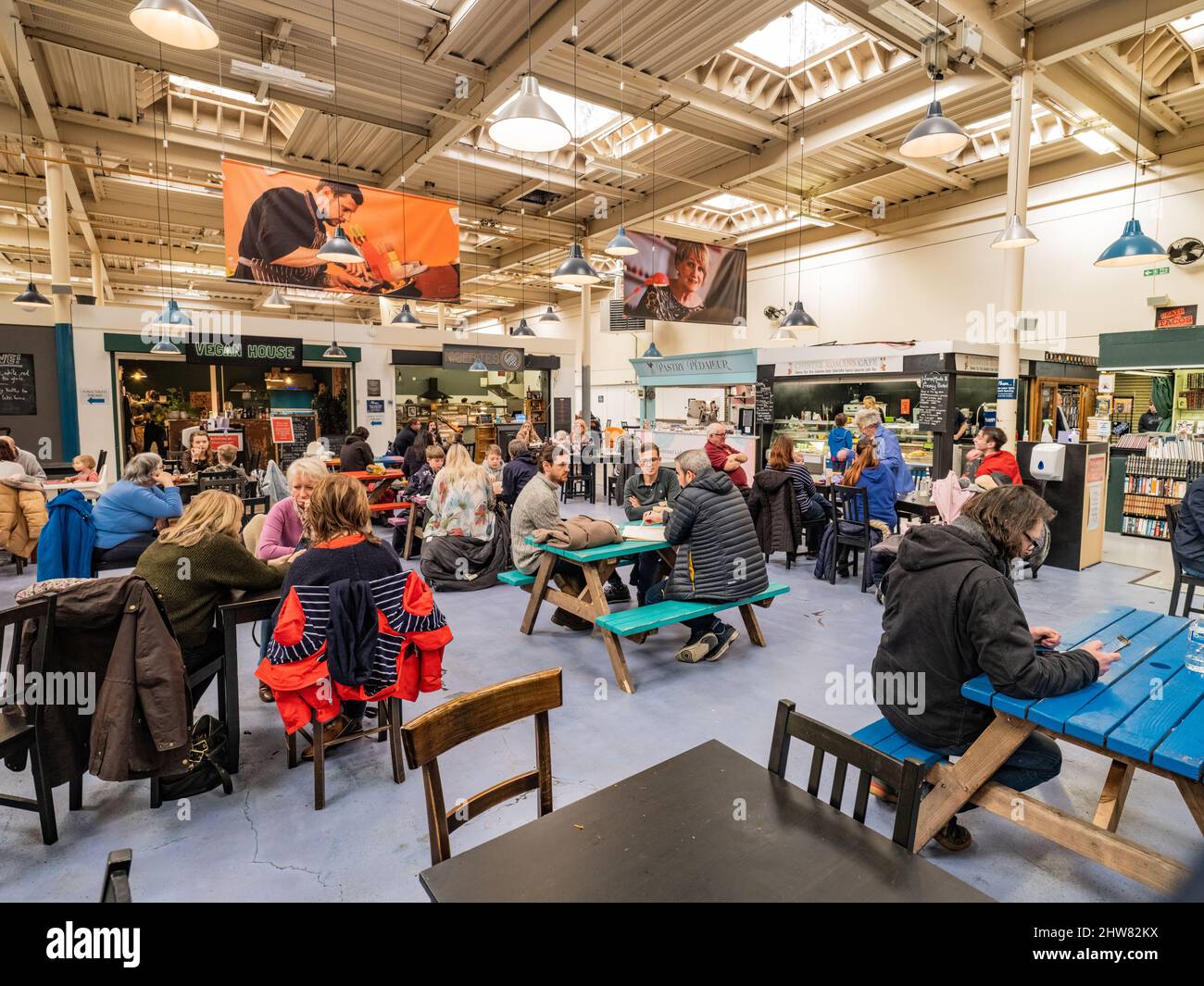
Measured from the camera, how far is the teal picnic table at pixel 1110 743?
1.87 metres

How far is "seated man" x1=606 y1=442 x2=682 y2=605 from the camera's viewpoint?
5.43 meters

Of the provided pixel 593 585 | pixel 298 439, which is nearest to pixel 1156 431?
pixel 593 585

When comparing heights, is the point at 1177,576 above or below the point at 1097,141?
below

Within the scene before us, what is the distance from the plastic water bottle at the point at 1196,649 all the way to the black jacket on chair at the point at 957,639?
0.39m

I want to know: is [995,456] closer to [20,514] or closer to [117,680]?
[117,680]

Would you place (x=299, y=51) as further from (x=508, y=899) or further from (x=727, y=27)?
(x=508, y=899)

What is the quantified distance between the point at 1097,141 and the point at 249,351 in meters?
14.1

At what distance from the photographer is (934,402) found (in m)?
9.04

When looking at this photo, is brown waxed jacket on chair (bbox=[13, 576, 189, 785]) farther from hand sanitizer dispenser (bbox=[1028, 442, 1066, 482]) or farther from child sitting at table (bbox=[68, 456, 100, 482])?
hand sanitizer dispenser (bbox=[1028, 442, 1066, 482])

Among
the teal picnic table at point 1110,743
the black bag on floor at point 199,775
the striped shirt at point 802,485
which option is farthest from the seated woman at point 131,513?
the striped shirt at point 802,485

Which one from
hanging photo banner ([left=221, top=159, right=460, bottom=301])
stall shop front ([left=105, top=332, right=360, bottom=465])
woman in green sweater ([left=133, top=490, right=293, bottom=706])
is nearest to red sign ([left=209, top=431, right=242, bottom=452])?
stall shop front ([left=105, top=332, right=360, bottom=465])

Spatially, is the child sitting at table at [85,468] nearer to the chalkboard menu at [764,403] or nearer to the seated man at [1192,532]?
the chalkboard menu at [764,403]
